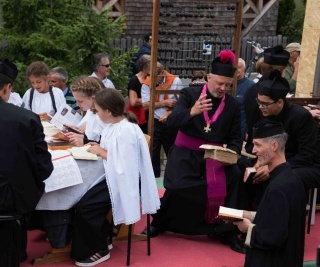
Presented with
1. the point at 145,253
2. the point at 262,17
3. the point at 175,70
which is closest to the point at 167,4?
the point at 175,70

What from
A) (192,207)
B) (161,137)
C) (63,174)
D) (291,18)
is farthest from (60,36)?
(291,18)

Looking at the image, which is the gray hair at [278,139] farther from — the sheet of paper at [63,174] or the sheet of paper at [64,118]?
the sheet of paper at [64,118]

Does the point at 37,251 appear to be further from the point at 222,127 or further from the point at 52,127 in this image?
the point at 222,127

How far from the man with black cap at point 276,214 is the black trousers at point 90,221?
1.63 m

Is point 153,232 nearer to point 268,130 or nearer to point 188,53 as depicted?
point 268,130

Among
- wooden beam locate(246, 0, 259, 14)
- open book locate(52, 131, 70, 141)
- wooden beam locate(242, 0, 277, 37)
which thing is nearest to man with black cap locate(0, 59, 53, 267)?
open book locate(52, 131, 70, 141)

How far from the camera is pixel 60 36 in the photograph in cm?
1091

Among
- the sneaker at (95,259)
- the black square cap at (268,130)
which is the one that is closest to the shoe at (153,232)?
the sneaker at (95,259)

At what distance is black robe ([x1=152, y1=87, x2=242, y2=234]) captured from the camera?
630 centimetres

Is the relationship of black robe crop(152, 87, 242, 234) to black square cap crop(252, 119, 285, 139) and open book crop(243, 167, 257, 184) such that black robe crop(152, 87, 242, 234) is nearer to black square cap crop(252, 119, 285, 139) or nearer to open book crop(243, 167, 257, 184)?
open book crop(243, 167, 257, 184)

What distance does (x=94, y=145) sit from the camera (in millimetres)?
5957

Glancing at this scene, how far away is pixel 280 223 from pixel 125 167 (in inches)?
72.3

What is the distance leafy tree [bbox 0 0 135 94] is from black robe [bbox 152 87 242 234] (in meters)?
4.36

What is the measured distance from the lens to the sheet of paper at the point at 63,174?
5.57 metres
